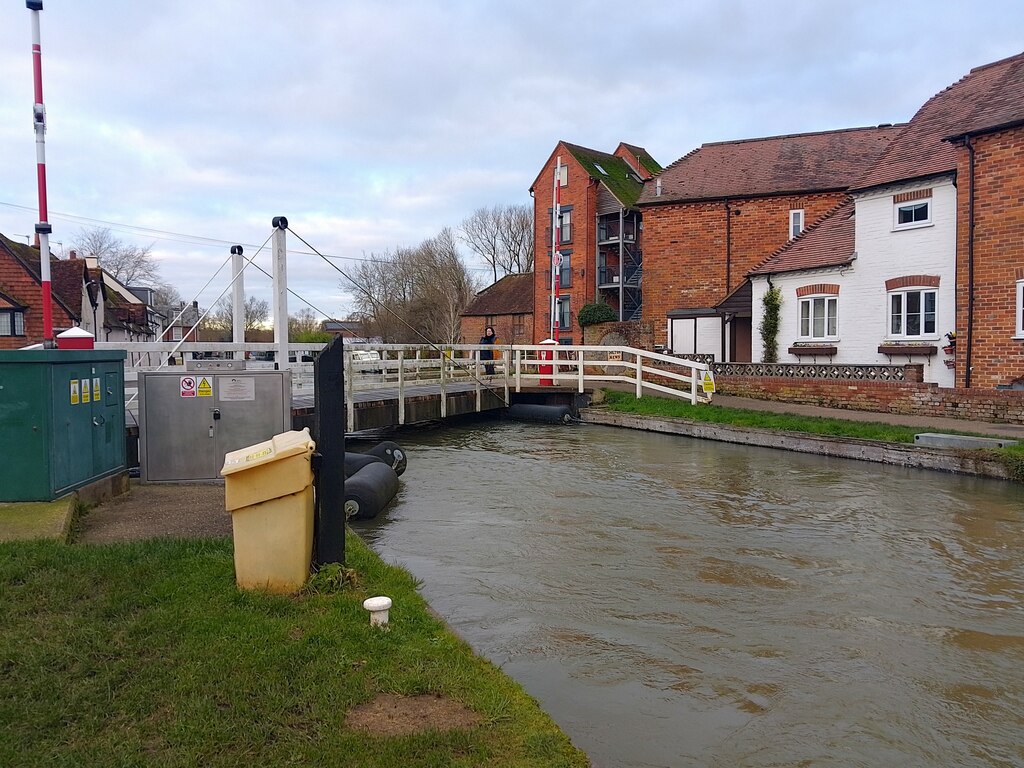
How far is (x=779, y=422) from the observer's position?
52.2ft

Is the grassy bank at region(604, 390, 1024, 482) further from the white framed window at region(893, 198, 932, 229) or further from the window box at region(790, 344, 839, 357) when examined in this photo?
the white framed window at region(893, 198, 932, 229)

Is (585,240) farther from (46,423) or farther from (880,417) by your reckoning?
(46,423)

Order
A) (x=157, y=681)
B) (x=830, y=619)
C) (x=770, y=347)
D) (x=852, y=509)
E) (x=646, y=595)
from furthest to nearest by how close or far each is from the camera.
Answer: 1. (x=770, y=347)
2. (x=852, y=509)
3. (x=646, y=595)
4. (x=830, y=619)
5. (x=157, y=681)

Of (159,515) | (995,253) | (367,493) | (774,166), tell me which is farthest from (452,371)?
(774,166)

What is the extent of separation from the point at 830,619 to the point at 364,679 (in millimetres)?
3852

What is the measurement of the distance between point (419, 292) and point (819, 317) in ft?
151

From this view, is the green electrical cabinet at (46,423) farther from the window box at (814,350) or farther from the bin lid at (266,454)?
the window box at (814,350)

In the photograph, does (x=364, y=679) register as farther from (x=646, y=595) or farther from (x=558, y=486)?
(x=558, y=486)

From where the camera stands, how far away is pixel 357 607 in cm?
493

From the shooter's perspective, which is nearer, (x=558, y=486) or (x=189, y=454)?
(x=189, y=454)

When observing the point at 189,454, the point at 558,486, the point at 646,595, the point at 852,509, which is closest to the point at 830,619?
the point at 646,595

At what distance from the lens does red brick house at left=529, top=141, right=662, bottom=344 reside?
46.2 meters

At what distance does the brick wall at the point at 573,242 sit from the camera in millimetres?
46375

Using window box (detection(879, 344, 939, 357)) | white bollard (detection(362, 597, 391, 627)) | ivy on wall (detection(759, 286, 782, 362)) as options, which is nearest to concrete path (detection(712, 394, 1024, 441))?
window box (detection(879, 344, 939, 357))
